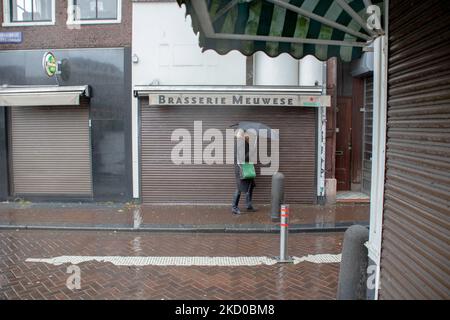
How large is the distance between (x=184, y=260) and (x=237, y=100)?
206 inches

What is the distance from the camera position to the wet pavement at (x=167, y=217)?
8.52 m

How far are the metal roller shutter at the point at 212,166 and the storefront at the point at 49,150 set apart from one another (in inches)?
70.7

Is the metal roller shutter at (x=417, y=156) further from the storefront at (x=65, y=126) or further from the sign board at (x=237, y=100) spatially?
the storefront at (x=65, y=126)

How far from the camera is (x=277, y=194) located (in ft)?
29.2

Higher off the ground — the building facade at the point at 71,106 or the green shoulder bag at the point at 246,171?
the building facade at the point at 71,106

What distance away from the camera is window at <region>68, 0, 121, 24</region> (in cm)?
1120

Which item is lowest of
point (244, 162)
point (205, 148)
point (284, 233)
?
point (284, 233)

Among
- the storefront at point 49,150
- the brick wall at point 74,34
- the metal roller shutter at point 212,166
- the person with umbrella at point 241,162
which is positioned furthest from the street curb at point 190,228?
the brick wall at point 74,34

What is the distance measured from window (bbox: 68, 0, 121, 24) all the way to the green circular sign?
119 cm

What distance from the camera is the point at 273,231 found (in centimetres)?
818

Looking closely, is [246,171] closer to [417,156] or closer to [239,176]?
[239,176]

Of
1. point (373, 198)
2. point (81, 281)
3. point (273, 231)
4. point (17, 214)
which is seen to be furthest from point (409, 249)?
point (17, 214)

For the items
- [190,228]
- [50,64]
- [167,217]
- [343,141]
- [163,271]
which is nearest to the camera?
[163,271]

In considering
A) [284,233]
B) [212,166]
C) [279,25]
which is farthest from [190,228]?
[279,25]
